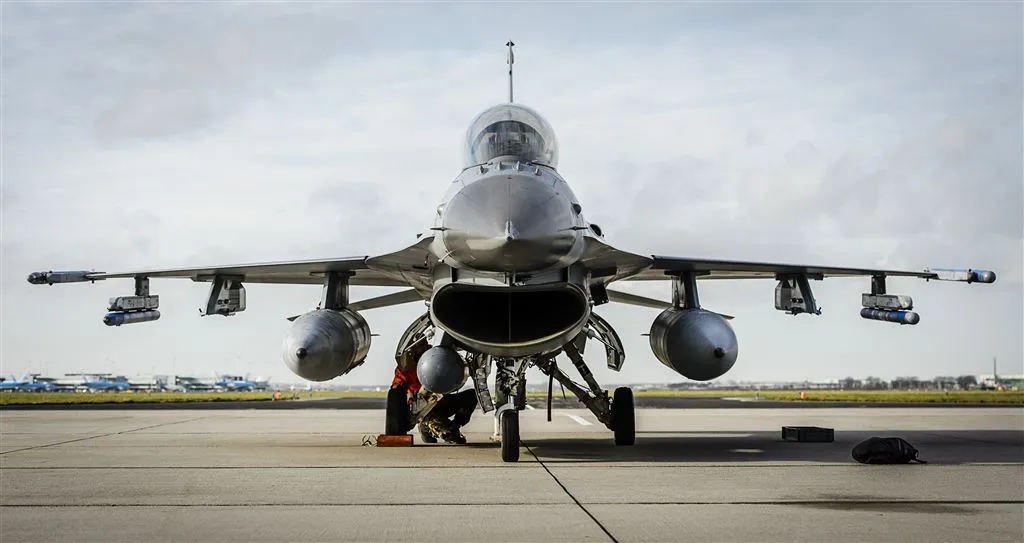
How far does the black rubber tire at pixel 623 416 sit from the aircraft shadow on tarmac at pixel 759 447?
23 cm

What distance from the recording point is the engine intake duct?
10422mm

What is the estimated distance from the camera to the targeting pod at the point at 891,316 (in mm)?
13031

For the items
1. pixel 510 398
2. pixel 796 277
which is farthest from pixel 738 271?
pixel 510 398

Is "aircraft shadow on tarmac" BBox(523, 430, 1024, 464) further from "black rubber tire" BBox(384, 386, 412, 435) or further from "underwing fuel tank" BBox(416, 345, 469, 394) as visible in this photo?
"black rubber tire" BBox(384, 386, 412, 435)

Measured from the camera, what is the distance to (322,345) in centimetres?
1176

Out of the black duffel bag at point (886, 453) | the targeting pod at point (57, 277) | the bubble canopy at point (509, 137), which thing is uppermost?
the bubble canopy at point (509, 137)

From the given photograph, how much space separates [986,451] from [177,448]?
36.8ft

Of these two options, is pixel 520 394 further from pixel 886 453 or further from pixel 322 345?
pixel 886 453

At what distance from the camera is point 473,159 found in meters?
11.2

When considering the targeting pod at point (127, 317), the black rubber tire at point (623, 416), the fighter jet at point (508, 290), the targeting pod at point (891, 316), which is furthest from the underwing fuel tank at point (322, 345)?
the targeting pod at point (891, 316)

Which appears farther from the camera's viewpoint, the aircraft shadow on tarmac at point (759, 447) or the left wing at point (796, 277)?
the left wing at point (796, 277)

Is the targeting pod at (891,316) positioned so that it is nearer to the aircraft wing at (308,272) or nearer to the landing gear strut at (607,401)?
the landing gear strut at (607,401)

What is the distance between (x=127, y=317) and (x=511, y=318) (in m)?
6.40

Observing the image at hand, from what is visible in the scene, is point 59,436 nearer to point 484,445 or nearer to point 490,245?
point 484,445
